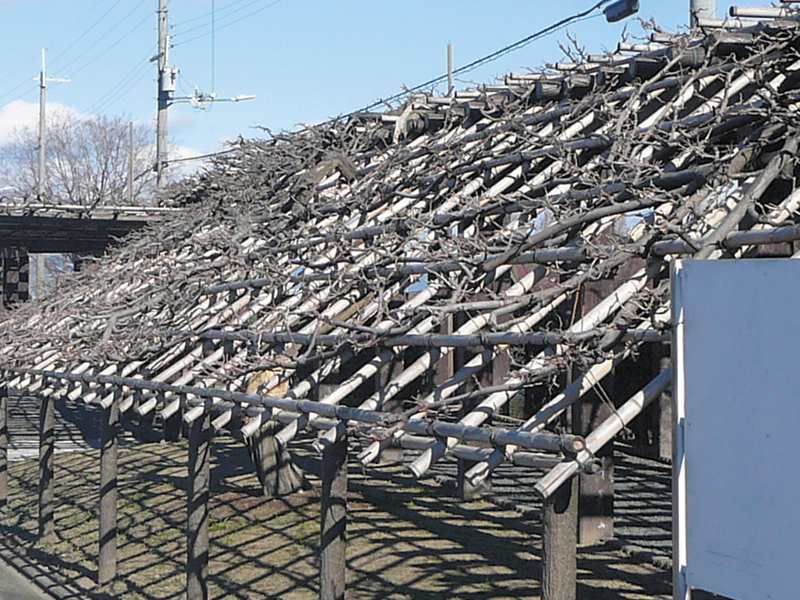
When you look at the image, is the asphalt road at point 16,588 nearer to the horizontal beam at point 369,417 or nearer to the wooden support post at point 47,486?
the wooden support post at point 47,486

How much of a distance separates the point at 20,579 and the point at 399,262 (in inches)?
298

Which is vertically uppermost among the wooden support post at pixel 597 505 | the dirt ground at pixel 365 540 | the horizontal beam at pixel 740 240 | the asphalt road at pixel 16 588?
the horizontal beam at pixel 740 240

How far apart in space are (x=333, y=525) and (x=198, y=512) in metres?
2.57

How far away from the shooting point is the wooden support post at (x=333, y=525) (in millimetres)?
7379

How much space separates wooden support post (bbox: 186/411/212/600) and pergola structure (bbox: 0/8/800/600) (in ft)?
0.09

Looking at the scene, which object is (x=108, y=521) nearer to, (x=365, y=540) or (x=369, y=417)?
(x=365, y=540)

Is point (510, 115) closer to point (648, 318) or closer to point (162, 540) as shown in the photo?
point (648, 318)

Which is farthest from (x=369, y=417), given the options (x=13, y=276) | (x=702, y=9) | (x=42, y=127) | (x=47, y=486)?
(x=42, y=127)

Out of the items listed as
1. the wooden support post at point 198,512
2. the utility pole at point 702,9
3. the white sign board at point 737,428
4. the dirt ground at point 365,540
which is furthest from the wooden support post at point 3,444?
the white sign board at point 737,428

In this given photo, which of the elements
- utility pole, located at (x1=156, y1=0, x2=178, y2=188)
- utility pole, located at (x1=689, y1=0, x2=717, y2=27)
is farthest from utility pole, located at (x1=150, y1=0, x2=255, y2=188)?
utility pole, located at (x1=689, y1=0, x2=717, y2=27)

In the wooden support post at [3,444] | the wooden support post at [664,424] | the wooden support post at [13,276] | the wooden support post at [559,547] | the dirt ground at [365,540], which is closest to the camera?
the wooden support post at [559,547]

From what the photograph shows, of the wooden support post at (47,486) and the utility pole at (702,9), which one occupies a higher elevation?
the utility pole at (702,9)

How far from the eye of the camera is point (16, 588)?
40.0ft

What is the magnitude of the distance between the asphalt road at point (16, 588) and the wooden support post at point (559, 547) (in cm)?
841
